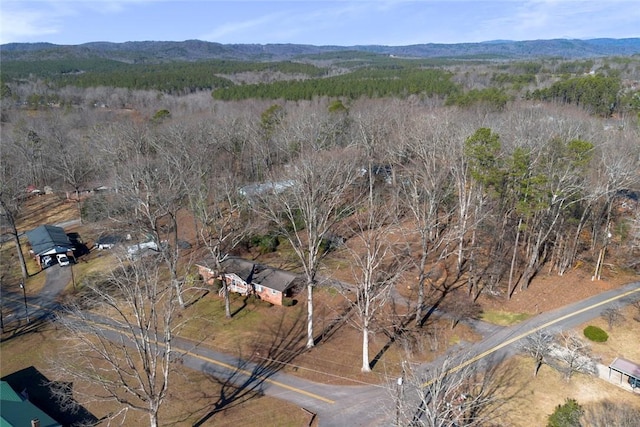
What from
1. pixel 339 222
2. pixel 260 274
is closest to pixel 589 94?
pixel 339 222

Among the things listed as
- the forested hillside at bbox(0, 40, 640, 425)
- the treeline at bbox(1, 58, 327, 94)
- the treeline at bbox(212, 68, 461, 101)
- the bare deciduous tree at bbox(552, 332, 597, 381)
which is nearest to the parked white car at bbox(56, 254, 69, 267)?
the forested hillside at bbox(0, 40, 640, 425)

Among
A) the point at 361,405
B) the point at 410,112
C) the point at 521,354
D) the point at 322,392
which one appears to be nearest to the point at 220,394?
the point at 322,392

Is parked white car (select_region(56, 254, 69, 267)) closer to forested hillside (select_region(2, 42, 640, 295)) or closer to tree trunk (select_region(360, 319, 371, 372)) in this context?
forested hillside (select_region(2, 42, 640, 295))

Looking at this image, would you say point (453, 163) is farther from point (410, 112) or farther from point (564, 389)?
point (410, 112)

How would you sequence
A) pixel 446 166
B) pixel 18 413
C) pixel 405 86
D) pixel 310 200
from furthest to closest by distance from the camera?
pixel 405 86 < pixel 446 166 < pixel 310 200 < pixel 18 413

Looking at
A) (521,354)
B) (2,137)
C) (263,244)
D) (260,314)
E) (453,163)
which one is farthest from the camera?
(2,137)

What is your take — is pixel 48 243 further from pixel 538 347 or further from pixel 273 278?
pixel 538 347
